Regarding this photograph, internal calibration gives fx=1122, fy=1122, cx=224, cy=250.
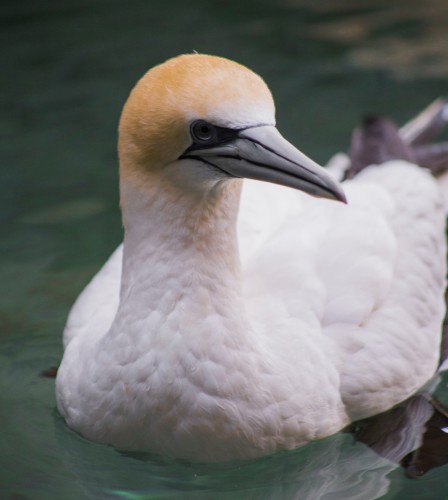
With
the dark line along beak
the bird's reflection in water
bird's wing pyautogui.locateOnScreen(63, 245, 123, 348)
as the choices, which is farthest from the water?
the dark line along beak

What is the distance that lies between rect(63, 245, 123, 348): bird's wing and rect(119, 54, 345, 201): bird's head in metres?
1.02

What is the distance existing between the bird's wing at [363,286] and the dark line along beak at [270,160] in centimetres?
87

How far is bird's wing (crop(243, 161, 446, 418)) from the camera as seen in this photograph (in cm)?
443

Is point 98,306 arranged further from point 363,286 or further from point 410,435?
point 410,435

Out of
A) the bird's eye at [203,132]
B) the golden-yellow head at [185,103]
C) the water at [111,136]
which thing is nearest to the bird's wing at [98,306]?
the water at [111,136]

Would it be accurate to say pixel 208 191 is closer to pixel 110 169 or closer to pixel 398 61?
pixel 110 169

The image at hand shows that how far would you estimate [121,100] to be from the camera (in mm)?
8055

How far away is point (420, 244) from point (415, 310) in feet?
1.42

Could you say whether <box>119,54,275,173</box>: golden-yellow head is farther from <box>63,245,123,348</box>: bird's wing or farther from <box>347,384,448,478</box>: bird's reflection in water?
<box>347,384,448,478</box>: bird's reflection in water

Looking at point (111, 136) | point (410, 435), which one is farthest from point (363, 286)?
point (111, 136)

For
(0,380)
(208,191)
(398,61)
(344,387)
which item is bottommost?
(0,380)

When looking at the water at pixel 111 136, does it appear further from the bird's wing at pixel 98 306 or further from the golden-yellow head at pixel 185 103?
the golden-yellow head at pixel 185 103

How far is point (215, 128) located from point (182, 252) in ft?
1.63

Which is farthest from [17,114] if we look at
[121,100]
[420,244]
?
[420,244]
